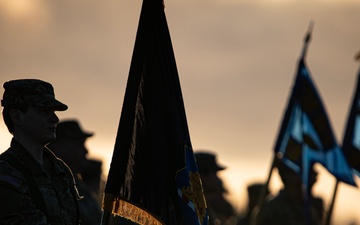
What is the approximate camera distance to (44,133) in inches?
316

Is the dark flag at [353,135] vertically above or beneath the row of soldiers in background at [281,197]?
above

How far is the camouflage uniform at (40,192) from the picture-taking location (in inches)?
303

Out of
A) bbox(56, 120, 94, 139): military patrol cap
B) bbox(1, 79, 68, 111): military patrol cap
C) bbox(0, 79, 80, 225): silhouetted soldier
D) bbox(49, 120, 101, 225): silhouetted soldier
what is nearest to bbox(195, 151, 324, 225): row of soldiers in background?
bbox(56, 120, 94, 139): military patrol cap

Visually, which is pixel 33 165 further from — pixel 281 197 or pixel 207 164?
pixel 281 197

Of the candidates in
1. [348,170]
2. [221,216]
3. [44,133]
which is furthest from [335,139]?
[44,133]

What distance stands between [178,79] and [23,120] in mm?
1666

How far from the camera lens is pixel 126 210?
339 inches

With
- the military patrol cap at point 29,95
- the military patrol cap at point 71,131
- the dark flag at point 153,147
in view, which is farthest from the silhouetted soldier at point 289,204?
the military patrol cap at point 29,95

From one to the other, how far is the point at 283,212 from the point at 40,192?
880 cm

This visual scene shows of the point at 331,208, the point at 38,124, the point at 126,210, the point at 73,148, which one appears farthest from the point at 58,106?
the point at 331,208

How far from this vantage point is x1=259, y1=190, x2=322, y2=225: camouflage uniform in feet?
53.0

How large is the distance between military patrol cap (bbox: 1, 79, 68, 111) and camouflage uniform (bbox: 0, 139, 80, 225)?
0.97ft

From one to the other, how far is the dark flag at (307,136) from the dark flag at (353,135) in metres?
0.18

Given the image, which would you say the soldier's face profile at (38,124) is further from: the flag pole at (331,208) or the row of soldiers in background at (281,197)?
the flag pole at (331,208)
